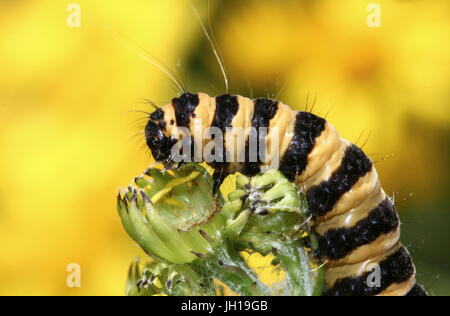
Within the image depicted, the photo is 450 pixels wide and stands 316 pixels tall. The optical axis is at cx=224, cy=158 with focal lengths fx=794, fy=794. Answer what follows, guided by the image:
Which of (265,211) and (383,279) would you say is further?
(383,279)

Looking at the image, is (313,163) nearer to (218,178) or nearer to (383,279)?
(218,178)

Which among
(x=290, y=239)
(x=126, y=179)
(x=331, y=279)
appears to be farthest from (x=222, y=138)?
(x=126, y=179)

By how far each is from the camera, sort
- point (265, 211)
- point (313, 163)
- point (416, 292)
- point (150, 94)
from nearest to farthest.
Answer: point (265, 211), point (313, 163), point (416, 292), point (150, 94)

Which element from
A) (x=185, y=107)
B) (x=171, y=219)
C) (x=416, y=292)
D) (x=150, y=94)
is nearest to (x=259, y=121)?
(x=185, y=107)

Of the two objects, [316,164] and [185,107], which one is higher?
[185,107]

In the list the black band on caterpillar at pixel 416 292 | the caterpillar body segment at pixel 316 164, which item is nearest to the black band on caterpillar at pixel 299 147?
the caterpillar body segment at pixel 316 164

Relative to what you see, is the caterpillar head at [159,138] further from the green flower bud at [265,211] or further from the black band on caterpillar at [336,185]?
the black band on caterpillar at [336,185]

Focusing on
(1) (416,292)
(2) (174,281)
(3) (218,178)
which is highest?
(3) (218,178)

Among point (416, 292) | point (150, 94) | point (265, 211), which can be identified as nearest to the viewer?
point (265, 211)
